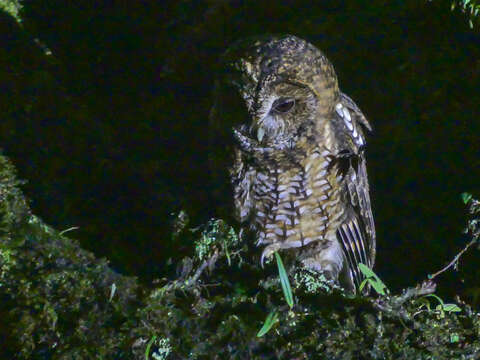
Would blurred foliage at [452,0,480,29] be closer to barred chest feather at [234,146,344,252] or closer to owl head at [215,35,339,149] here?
owl head at [215,35,339,149]

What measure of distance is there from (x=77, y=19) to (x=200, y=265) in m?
2.00

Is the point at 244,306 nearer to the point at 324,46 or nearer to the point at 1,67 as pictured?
the point at 1,67

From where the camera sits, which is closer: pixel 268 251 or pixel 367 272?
pixel 367 272

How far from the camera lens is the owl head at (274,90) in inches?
67.2

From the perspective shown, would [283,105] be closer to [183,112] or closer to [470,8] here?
[470,8]

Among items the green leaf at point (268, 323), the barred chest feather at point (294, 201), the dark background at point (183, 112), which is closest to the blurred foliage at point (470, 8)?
the dark background at point (183, 112)

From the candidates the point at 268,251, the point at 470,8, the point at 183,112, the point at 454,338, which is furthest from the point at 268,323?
the point at 183,112

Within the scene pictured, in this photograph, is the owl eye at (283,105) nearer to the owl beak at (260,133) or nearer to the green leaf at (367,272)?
the owl beak at (260,133)

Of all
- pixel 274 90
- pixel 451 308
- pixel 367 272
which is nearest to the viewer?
pixel 451 308

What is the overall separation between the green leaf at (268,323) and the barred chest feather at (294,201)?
0.81 meters

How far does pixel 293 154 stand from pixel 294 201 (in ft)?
0.70

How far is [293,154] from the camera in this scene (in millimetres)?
1935

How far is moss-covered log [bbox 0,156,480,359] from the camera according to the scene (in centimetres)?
117

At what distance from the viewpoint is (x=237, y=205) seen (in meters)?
2.09
